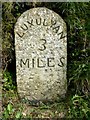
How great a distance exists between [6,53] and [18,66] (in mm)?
248

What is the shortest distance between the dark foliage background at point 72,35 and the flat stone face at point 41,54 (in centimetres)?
13

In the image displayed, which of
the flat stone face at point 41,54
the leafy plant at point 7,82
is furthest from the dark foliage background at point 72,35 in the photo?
the flat stone face at point 41,54

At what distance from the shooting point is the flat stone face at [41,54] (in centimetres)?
338

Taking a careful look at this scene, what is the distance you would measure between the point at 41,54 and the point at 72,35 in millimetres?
396

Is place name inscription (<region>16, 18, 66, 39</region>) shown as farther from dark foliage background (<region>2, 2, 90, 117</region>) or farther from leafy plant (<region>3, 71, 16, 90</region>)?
leafy plant (<region>3, 71, 16, 90</region>)

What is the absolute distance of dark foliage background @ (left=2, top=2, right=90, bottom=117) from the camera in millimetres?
3436

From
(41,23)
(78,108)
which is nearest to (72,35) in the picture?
(41,23)

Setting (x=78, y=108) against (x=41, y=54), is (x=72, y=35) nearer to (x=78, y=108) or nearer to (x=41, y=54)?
(x=41, y=54)

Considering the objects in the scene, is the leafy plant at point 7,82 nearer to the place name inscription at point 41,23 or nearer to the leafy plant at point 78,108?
the place name inscription at point 41,23

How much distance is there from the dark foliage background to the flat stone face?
127mm

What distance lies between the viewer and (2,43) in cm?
355

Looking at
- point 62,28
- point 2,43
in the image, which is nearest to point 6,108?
point 2,43

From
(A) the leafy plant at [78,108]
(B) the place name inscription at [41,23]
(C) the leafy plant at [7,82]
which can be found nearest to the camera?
(A) the leafy plant at [78,108]

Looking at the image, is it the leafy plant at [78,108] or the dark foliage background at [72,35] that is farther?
the dark foliage background at [72,35]
